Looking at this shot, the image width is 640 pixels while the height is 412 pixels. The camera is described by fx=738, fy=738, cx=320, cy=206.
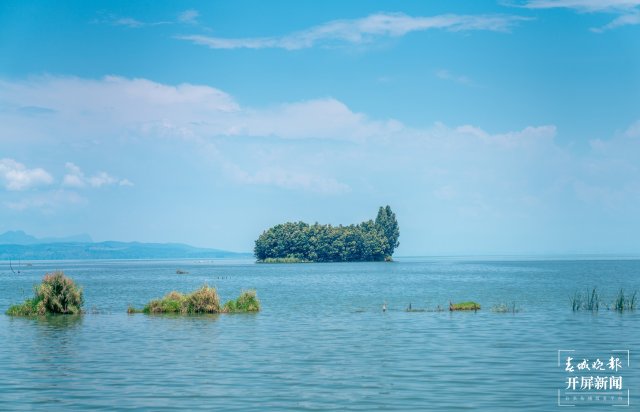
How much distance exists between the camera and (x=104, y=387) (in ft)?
110

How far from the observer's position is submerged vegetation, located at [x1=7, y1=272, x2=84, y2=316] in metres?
69.1

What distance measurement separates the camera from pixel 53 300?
69188 mm

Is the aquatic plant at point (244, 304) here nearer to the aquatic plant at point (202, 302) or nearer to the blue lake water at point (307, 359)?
the aquatic plant at point (202, 302)

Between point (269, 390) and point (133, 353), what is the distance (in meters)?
14.2

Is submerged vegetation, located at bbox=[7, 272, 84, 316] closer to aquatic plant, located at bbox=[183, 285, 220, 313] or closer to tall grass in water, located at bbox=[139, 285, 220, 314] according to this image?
tall grass in water, located at bbox=[139, 285, 220, 314]

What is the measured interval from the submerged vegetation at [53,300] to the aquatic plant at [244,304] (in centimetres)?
1429

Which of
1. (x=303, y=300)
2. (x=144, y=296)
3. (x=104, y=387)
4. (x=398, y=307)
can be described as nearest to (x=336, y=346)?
(x=104, y=387)

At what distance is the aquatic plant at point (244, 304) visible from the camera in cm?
7162

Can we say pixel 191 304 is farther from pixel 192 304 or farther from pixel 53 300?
pixel 53 300

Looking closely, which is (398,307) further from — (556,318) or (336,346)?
(336,346)

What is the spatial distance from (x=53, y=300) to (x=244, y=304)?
17.9 metres

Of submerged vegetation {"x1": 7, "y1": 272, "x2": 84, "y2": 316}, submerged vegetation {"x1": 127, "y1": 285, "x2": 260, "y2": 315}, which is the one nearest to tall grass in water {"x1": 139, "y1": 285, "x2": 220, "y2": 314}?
submerged vegetation {"x1": 127, "y1": 285, "x2": 260, "y2": 315}

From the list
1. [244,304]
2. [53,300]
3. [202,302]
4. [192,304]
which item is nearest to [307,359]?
[202,302]

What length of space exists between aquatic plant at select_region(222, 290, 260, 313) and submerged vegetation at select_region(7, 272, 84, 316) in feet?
46.9
